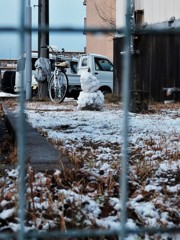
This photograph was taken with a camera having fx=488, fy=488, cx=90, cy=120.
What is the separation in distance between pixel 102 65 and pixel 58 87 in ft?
16.6

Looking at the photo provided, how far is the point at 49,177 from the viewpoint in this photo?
8.56ft

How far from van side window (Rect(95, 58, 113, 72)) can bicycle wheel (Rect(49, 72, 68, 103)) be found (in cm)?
439

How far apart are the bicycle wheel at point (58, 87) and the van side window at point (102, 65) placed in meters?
4.39

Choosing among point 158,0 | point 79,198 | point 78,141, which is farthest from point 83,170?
point 158,0

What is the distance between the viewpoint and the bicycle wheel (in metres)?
10.3

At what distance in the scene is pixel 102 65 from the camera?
49.9 ft

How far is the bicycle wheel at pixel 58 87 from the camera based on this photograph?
33.7 ft

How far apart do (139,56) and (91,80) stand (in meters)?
4.39

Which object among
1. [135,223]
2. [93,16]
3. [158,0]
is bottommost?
[135,223]

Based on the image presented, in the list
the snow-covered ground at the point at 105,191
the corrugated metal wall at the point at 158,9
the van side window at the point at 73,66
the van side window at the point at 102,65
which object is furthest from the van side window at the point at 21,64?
the van side window at the point at 73,66

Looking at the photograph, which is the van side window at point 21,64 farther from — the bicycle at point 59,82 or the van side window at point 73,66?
the van side window at point 73,66

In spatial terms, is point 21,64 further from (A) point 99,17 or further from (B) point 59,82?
(A) point 99,17

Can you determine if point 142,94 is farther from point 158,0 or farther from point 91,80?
point 158,0

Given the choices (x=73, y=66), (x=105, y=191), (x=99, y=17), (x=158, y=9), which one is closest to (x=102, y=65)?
(x=73, y=66)
